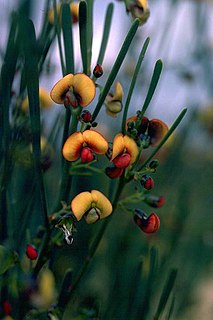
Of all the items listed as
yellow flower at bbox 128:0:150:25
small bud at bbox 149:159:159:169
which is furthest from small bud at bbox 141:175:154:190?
yellow flower at bbox 128:0:150:25

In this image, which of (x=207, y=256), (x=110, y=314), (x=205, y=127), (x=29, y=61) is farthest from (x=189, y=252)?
(x=29, y=61)

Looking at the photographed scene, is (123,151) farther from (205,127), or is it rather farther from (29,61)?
(205,127)

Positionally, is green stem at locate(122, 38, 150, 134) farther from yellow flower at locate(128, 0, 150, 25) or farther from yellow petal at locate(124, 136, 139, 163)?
yellow flower at locate(128, 0, 150, 25)

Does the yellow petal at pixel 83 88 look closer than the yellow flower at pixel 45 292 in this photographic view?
Yes

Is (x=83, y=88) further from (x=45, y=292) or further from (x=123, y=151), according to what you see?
(x=45, y=292)

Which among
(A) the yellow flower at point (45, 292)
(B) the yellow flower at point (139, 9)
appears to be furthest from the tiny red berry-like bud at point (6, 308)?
(B) the yellow flower at point (139, 9)

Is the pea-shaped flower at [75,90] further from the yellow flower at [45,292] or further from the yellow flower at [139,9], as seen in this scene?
the yellow flower at [45,292]
